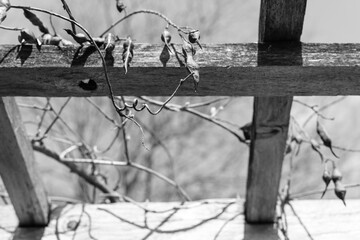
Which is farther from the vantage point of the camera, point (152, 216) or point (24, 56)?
point (152, 216)

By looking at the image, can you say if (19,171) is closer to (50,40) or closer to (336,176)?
(50,40)

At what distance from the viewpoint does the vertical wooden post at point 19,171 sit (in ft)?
3.98

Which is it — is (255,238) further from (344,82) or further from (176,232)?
(344,82)

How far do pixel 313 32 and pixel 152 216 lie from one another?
→ 3096 millimetres

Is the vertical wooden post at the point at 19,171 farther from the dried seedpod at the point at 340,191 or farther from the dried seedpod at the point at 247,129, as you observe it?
the dried seedpod at the point at 340,191

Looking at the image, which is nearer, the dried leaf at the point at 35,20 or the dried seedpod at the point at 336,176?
the dried leaf at the point at 35,20

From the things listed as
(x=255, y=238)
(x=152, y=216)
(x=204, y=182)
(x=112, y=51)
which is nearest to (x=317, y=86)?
(x=112, y=51)

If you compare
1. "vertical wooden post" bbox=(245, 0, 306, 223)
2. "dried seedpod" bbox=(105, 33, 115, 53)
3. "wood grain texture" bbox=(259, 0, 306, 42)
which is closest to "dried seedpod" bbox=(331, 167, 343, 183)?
"vertical wooden post" bbox=(245, 0, 306, 223)

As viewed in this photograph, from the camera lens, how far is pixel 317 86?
1.02 m

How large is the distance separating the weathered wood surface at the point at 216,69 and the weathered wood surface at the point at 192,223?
1.68 ft

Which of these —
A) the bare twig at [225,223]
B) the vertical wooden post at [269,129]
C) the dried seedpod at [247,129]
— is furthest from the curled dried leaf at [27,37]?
the bare twig at [225,223]

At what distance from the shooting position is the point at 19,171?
51.6 inches

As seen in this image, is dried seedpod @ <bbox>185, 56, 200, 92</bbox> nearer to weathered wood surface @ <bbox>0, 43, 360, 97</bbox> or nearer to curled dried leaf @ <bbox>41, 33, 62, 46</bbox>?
Result: weathered wood surface @ <bbox>0, 43, 360, 97</bbox>

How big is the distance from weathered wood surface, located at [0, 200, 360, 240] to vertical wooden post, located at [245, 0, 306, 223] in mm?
63
